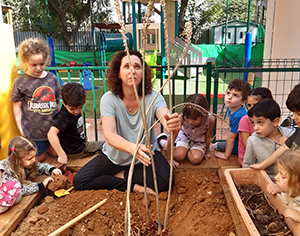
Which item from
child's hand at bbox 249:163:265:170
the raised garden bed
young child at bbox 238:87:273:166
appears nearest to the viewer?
the raised garden bed

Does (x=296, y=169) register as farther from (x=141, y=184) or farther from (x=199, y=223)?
(x=141, y=184)

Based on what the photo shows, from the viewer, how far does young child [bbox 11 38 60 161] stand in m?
2.84

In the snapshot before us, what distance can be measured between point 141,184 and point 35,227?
898 mm

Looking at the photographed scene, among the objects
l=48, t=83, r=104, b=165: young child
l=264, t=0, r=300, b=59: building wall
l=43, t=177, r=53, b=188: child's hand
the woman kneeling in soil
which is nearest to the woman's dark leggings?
the woman kneeling in soil

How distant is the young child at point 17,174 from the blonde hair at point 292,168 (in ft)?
6.31

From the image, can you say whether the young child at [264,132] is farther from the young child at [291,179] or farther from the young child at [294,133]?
the young child at [291,179]

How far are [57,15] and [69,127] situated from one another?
23.1 meters

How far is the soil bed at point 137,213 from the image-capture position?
6.57 feet

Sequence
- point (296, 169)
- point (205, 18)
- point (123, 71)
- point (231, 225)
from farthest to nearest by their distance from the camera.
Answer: point (205, 18)
point (123, 71)
point (231, 225)
point (296, 169)

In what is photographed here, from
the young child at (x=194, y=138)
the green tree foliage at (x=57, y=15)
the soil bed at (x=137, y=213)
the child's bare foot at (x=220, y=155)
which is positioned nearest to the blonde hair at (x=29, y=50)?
the soil bed at (x=137, y=213)

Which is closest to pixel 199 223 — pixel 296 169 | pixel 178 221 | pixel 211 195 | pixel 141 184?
pixel 178 221

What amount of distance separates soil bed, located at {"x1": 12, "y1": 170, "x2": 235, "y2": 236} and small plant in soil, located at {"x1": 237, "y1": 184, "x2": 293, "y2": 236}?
202 millimetres

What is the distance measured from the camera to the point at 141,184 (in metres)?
2.44

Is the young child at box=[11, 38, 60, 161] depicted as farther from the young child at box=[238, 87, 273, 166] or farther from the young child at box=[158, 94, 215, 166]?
the young child at box=[238, 87, 273, 166]
